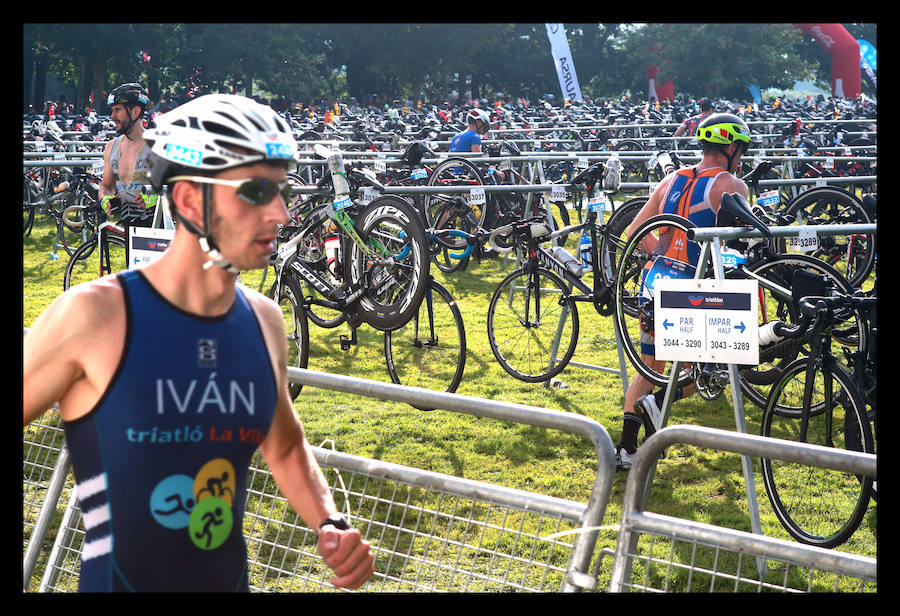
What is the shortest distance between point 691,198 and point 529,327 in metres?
2.33

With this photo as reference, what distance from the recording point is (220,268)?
2.12 m

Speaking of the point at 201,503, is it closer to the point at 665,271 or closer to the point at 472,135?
the point at 665,271

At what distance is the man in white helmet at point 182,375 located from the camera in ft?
6.55

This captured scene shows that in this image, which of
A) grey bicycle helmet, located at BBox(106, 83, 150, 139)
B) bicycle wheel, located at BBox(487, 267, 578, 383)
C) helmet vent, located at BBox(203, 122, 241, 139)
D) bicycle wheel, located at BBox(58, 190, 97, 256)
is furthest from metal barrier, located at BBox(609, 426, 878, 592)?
bicycle wheel, located at BBox(58, 190, 97, 256)

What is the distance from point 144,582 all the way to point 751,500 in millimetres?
3595

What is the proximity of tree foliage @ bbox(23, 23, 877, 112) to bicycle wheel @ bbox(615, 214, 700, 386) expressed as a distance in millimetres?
45566

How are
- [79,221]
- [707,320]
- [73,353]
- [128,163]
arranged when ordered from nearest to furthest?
Answer: [73,353], [707,320], [128,163], [79,221]

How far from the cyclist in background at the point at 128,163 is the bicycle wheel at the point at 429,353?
246 cm

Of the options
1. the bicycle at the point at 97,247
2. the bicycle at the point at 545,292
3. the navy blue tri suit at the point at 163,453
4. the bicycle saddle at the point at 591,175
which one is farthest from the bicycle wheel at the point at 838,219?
the navy blue tri suit at the point at 163,453

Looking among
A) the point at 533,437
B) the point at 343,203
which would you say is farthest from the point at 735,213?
the point at 343,203

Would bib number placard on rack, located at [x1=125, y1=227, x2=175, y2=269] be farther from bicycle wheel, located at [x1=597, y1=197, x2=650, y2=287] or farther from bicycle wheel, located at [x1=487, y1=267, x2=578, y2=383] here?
bicycle wheel, located at [x1=597, y1=197, x2=650, y2=287]

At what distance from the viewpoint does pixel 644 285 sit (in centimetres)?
667
